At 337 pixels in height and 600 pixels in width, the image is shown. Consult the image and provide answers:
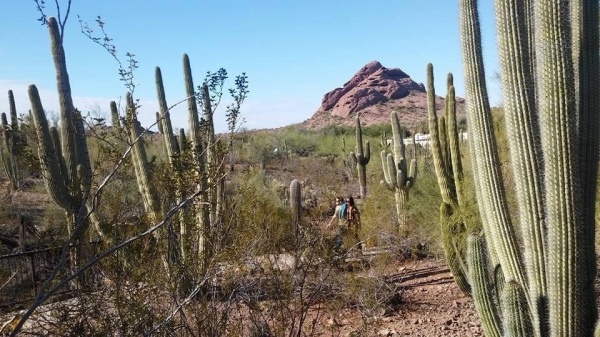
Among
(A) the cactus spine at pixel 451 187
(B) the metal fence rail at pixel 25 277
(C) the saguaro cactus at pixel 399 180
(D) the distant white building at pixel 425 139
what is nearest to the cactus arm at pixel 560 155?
(A) the cactus spine at pixel 451 187

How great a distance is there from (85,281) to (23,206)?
16.2 m

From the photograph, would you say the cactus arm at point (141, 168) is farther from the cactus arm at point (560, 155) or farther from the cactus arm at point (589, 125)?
the cactus arm at point (589, 125)

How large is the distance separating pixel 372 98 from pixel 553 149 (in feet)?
271

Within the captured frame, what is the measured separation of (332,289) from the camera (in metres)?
7.98

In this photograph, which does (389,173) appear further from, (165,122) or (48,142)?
(48,142)

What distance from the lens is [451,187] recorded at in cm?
901

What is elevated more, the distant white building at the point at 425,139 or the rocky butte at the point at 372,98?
the rocky butte at the point at 372,98

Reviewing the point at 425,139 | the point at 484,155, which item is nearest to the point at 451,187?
the point at 484,155

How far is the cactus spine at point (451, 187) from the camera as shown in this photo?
8.17m

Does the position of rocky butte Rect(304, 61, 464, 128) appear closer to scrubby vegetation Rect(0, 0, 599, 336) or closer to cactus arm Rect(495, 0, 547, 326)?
scrubby vegetation Rect(0, 0, 599, 336)

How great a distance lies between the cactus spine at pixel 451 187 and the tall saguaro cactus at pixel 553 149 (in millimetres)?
3492

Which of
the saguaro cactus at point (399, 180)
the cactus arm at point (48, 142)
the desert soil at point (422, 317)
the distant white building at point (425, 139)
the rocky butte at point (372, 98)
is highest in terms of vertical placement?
the rocky butte at point (372, 98)

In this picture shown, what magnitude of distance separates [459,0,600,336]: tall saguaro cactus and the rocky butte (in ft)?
226

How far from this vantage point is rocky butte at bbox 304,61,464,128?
79.1m
